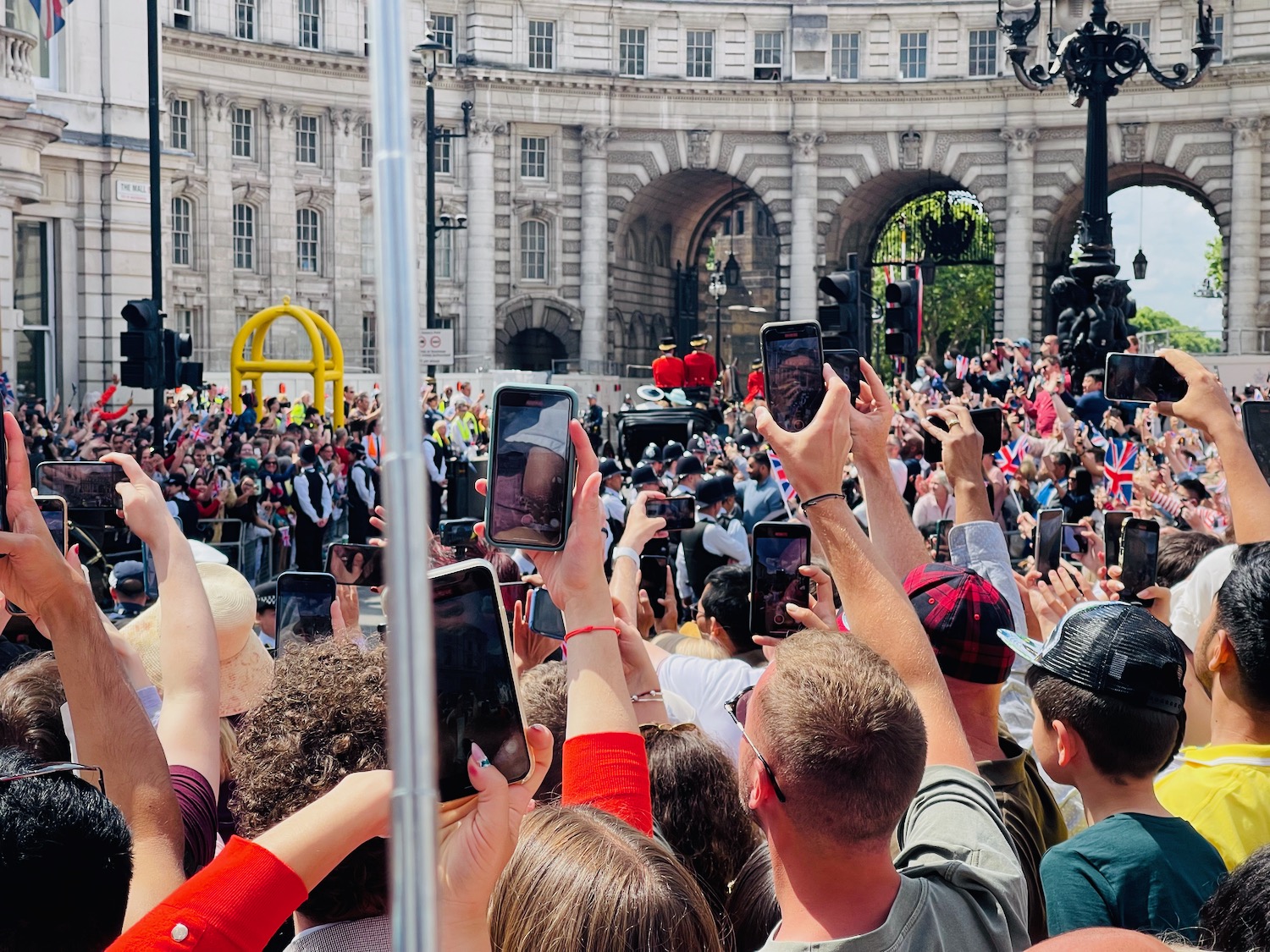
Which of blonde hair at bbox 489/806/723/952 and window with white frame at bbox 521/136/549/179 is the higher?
window with white frame at bbox 521/136/549/179

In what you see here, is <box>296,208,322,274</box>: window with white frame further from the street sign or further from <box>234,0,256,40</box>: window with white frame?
the street sign

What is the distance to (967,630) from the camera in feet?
11.9

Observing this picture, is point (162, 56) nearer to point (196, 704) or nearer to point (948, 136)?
point (948, 136)

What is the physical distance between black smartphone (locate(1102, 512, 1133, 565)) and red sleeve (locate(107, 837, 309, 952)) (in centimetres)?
540

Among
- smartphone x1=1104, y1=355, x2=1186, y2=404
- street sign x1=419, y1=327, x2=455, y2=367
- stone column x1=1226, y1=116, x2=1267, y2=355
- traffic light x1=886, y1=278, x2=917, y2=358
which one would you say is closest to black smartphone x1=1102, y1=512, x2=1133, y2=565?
smartphone x1=1104, y1=355, x2=1186, y2=404

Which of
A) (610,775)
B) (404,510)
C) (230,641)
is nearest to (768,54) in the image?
(230,641)

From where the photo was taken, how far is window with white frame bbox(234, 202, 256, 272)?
3959 cm

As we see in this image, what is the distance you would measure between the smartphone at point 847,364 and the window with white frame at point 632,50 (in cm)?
3980

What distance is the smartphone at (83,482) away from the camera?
546 cm

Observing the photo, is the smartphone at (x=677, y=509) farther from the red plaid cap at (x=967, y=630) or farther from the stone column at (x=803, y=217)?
the stone column at (x=803, y=217)

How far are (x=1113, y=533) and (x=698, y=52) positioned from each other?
39.1 meters

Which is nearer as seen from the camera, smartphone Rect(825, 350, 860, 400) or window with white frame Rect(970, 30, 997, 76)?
smartphone Rect(825, 350, 860, 400)

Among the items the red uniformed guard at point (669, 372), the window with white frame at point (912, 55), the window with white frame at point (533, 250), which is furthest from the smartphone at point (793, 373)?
the window with white frame at point (912, 55)

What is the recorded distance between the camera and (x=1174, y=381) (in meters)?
5.49
